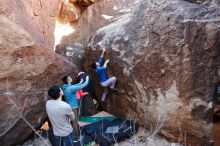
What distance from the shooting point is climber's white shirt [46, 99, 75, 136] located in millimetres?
4621

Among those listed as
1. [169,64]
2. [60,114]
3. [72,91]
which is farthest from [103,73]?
[60,114]

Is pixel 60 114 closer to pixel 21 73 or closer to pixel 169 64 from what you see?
pixel 21 73

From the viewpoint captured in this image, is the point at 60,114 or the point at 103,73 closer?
the point at 60,114

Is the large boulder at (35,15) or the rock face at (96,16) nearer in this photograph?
the large boulder at (35,15)

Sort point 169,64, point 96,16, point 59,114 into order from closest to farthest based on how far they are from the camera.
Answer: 1. point 59,114
2. point 169,64
3. point 96,16

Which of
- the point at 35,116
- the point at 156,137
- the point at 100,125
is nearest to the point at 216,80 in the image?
the point at 156,137

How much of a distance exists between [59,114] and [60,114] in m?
0.02

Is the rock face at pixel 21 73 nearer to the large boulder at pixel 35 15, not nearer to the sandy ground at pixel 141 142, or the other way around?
the large boulder at pixel 35 15

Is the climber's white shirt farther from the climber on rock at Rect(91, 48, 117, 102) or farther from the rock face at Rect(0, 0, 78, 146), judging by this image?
the climber on rock at Rect(91, 48, 117, 102)

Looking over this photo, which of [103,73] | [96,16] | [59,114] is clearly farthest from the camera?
[96,16]

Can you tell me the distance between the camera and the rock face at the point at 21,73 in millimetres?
5688

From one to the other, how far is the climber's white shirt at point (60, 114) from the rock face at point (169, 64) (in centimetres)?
167

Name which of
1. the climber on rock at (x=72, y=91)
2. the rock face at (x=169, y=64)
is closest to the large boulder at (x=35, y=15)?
the climber on rock at (x=72, y=91)

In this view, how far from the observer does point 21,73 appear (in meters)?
5.85
